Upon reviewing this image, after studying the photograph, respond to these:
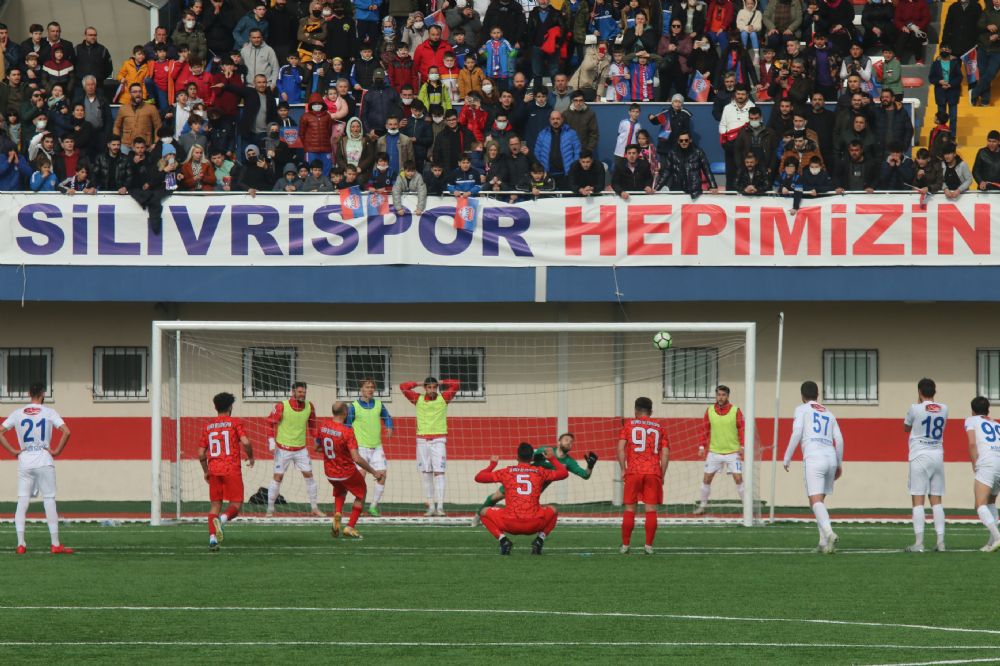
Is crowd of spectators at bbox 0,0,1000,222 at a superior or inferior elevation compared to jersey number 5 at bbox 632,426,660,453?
superior

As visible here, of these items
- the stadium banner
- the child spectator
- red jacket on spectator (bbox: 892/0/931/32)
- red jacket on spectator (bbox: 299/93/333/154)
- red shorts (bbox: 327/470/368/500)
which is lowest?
red shorts (bbox: 327/470/368/500)

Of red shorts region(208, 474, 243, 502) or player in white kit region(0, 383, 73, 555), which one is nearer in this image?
player in white kit region(0, 383, 73, 555)

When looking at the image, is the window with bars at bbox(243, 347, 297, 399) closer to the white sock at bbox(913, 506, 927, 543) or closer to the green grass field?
the green grass field

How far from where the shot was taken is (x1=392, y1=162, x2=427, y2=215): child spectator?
23125 millimetres

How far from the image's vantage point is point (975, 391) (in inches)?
960

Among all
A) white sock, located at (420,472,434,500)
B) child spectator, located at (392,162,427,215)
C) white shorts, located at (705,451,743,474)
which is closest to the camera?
white sock, located at (420,472,434,500)

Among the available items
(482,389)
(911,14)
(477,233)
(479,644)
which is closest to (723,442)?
(482,389)

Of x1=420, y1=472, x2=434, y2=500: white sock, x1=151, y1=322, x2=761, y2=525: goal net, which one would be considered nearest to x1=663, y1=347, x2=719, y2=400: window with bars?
x1=151, y1=322, x2=761, y2=525: goal net

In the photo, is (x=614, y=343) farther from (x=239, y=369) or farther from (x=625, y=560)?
(x=625, y=560)

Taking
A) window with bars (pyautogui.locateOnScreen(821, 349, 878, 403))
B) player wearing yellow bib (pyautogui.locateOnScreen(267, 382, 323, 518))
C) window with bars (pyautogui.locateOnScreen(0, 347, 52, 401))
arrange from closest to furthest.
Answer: player wearing yellow bib (pyautogui.locateOnScreen(267, 382, 323, 518)), window with bars (pyautogui.locateOnScreen(821, 349, 878, 403)), window with bars (pyautogui.locateOnScreen(0, 347, 52, 401))

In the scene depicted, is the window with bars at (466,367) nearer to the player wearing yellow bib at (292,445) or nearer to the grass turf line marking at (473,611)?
the player wearing yellow bib at (292,445)

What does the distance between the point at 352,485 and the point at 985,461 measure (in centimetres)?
678

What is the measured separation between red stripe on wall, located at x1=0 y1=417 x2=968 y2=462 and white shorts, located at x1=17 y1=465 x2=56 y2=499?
6097 millimetres

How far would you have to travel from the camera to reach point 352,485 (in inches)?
717
